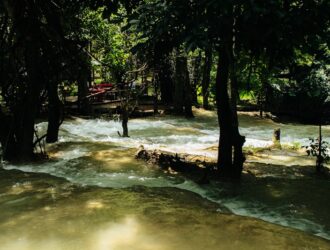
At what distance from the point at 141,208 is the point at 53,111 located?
681 cm

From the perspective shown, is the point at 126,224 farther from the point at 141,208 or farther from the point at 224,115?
the point at 224,115

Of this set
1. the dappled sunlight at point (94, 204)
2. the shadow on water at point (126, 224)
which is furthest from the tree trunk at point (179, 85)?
the dappled sunlight at point (94, 204)

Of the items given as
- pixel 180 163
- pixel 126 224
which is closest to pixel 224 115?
pixel 180 163

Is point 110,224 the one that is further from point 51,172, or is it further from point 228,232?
point 51,172

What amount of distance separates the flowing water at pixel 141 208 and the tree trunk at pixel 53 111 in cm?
138

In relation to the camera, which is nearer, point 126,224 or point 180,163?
point 126,224

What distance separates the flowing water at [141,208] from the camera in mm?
5395

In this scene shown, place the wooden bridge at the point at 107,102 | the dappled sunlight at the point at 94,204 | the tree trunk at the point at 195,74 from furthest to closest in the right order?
the tree trunk at the point at 195,74 → the wooden bridge at the point at 107,102 → the dappled sunlight at the point at 94,204

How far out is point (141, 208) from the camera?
6.63 metres

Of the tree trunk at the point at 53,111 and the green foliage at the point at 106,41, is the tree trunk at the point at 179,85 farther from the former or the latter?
the tree trunk at the point at 53,111

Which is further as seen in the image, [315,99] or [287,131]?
[315,99]

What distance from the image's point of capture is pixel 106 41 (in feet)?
60.3

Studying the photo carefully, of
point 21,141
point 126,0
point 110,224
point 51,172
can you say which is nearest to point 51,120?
point 21,141

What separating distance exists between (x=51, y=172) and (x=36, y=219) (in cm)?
→ 356
